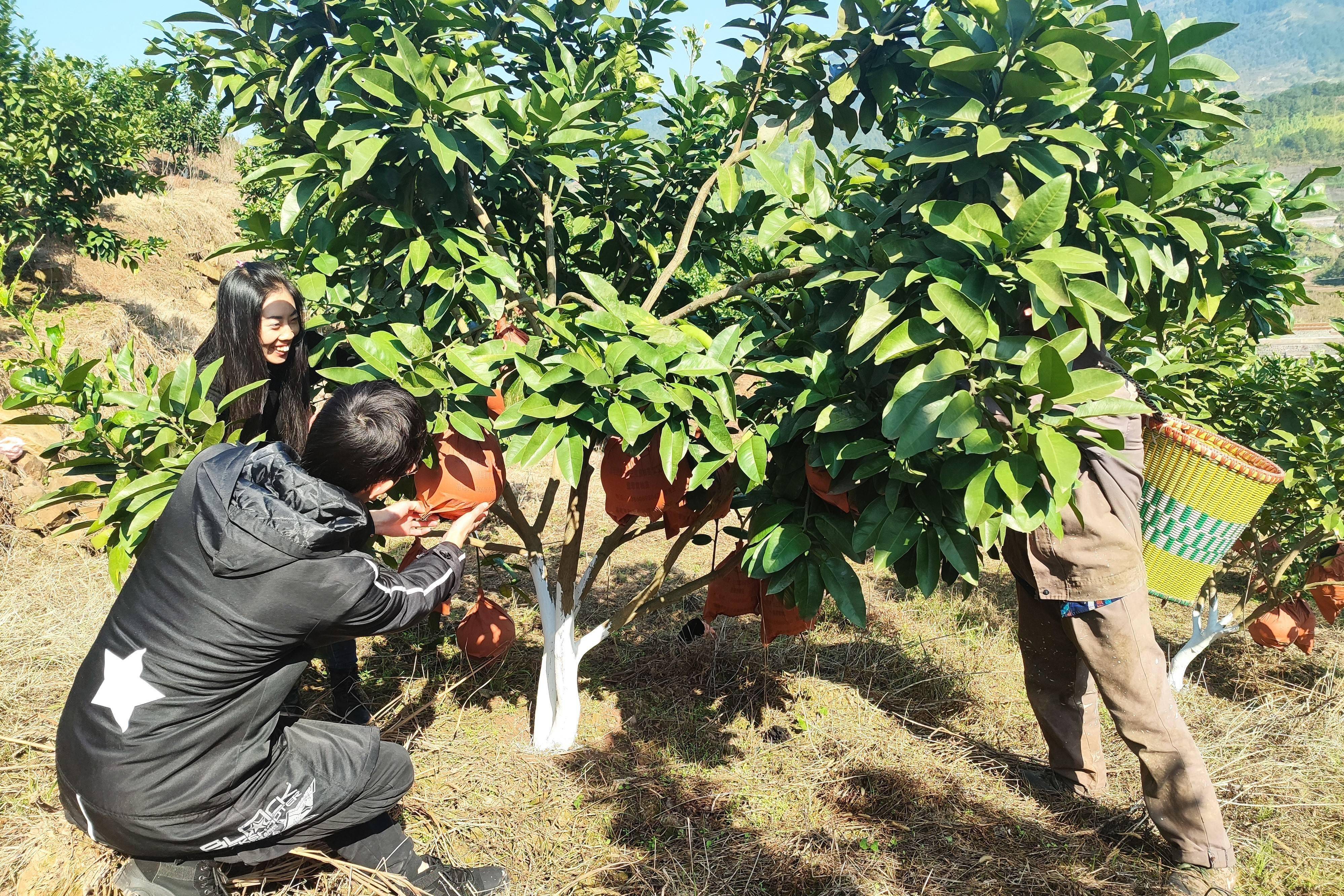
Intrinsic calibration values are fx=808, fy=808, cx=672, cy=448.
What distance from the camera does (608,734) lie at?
279cm

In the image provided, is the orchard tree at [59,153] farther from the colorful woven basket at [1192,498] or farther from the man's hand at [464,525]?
the colorful woven basket at [1192,498]

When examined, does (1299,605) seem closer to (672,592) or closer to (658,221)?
(672,592)

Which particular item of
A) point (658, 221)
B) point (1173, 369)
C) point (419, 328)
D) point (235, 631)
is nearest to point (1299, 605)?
point (1173, 369)

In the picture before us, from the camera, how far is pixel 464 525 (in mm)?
1768

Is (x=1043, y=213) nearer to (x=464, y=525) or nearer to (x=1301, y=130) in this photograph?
(x=464, y=525)

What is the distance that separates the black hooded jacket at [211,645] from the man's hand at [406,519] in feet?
0.71

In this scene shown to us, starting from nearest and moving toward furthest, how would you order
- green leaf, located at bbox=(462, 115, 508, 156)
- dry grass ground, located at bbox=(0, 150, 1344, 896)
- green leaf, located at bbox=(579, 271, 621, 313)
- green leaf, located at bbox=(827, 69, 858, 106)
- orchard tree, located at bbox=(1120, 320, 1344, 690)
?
green leaf, located at bbox=(462, 115, 508, 156) → green leaf, located at bbox=(579, 271, 621, 313) → green leaf, located at bbox=(827, 69, 858, 106) → dry grass ground, located at bbox=(0, 150, 1344, 896) → orchard tree, located at bbox=(1120, 320, 1344, 690)

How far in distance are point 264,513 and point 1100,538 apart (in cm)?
191

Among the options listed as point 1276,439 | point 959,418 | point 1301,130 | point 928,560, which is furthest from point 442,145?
point 1301,130

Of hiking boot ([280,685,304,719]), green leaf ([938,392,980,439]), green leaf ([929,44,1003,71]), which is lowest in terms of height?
hiking boot ([280,685,304,719])

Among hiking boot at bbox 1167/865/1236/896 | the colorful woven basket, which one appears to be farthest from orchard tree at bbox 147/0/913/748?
hiking boot at bbox 1167/865/1236/896

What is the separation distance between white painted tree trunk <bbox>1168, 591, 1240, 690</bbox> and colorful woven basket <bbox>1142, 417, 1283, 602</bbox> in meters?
1.47

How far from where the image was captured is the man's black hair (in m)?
1.47

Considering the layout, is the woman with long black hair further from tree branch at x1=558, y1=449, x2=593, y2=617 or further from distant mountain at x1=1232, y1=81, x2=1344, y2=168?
distant mountain at x1=1232, y1=81, x2=1344, y2=168
